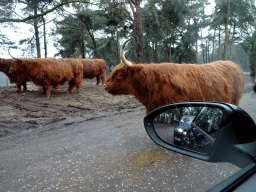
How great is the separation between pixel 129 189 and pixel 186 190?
0.61 m

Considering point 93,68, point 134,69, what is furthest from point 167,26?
point 93,68

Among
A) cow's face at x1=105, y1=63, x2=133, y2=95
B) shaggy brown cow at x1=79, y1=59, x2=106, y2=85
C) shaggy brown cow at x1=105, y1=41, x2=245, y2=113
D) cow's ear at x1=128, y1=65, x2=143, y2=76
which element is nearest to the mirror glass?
shaggy brown cow at x1=105, y1=41, x2=245, y2=113

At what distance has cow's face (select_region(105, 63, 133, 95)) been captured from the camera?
3.24m

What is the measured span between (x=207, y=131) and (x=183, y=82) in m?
1.91

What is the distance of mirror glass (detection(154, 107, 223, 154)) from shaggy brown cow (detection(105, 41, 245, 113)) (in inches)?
58.3

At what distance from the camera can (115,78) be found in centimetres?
335

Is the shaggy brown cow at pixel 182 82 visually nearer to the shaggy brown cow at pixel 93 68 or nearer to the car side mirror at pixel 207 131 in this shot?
the car side mirror at pixel 207 131

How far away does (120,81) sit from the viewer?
3307mm

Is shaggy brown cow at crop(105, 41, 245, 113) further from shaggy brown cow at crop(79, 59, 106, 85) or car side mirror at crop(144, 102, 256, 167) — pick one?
shaggy brown cow at crop(79, 59, 106, 85)

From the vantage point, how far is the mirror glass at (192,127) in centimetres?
93

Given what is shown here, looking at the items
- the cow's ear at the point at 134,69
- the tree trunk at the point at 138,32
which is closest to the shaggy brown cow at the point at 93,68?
the tree trunk at the point at 138,32

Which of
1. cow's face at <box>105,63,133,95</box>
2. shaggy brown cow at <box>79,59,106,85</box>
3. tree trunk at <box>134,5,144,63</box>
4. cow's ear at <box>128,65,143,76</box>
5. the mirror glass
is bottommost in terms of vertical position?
the mirror glass

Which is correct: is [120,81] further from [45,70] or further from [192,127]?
[45,70]

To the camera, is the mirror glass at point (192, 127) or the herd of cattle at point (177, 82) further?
the herd of cattle at point (177, 82)
